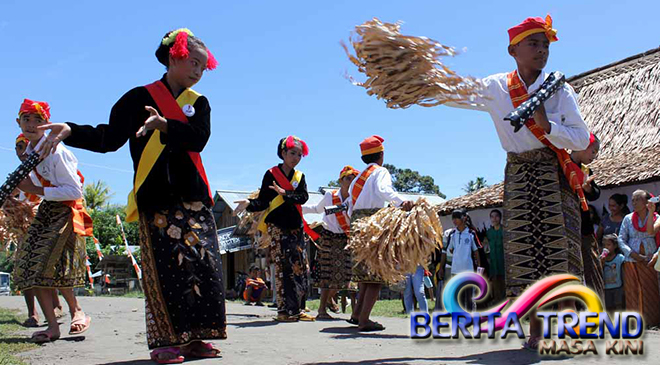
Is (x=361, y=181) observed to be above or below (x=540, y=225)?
above

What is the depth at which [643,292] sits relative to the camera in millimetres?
8211

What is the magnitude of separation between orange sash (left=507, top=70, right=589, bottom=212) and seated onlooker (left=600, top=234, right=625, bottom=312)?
14.8ft

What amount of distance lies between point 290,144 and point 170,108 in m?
3.89

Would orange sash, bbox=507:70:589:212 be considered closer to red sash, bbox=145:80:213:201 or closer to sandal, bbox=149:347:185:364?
red sash, bbox=145:80:213:201

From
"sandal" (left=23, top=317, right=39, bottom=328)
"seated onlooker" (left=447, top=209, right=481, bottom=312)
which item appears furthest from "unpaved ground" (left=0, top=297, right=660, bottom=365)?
"seated onlooker" (left=447, top=209, right=481, bottom=312)

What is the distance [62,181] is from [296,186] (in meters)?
2.96

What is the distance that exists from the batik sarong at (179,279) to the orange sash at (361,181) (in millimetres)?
2786

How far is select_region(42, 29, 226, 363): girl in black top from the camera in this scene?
4402 mm

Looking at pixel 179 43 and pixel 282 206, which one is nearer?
pixel 179 43

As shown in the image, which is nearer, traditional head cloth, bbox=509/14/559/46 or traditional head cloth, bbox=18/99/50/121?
traditional head cloth, bbox=509/14/559/46

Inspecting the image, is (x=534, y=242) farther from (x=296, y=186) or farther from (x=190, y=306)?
(x=296, y=186)

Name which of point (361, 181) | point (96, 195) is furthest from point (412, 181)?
point (361, 181)

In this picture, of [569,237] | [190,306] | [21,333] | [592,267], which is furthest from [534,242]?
[21,333]

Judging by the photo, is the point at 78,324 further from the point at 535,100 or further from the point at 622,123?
the point at 622,123
